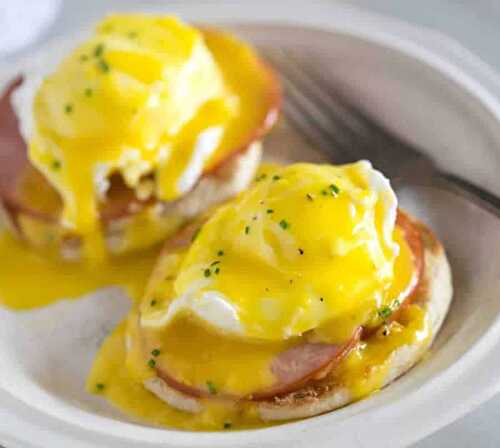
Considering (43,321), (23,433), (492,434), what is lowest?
(43,321)

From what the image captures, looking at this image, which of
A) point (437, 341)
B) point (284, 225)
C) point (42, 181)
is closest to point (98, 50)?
point (42, 181)

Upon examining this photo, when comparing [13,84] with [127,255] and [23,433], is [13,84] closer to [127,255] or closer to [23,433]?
[127,255]

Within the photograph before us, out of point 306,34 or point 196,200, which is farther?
point 306,34

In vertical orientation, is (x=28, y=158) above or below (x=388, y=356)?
below

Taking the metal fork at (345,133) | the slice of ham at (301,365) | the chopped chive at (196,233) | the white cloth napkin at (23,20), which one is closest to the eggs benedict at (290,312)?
the slice of ham at (301,365)

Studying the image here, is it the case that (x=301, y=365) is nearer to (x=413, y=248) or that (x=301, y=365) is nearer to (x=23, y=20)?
(x=413, y=248)

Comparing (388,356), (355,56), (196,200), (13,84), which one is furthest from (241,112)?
(388,356)

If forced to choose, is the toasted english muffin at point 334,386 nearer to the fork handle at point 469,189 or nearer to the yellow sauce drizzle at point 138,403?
the yellow sauce drizzle at point 138,403

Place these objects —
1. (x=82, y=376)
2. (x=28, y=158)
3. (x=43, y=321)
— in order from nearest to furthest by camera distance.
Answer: (x=82, y=376), (x=43, y=321), (x=28, y=158)
